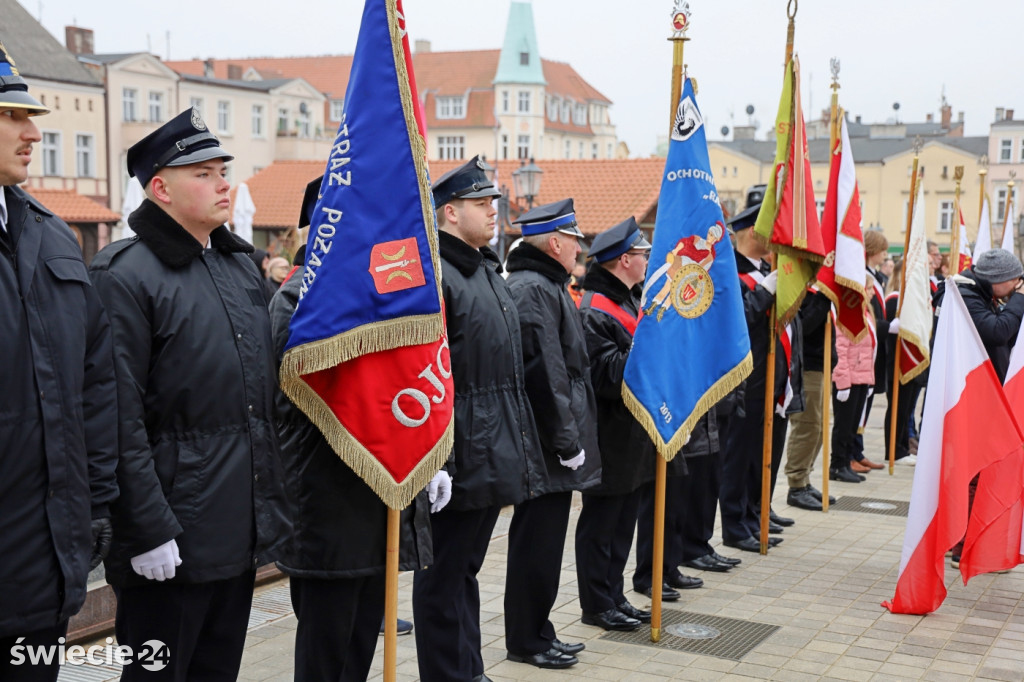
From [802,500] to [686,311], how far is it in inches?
158

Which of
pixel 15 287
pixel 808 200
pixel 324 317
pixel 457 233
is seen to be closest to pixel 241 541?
pixel 324 317

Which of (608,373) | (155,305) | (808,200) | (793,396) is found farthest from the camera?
(793,396)

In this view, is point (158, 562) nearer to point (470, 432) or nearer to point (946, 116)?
point (470, 432)

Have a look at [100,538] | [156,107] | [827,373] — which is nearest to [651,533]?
[827,373]

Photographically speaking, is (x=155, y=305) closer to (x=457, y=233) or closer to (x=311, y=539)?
(x=311, y=539)

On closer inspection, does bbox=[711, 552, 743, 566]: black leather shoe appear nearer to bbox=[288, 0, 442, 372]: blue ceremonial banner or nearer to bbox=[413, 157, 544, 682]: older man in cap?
bbox=[413, 157, 544, 682]: older man in cap

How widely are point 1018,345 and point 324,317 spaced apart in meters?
5.08

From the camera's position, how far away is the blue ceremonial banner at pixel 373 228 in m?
3.97

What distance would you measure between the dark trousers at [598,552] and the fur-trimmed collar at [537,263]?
1.30m

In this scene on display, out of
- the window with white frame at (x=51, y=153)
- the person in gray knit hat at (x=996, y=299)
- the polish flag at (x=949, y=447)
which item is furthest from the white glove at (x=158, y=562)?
the window with white frame at (x=51, y=153)

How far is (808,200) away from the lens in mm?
7773

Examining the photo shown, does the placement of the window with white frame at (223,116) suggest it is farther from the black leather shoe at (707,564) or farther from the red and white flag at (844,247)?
the black leather shoe at (707,564)

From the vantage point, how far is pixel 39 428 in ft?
9.95

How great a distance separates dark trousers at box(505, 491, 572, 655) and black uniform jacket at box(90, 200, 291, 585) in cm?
199
